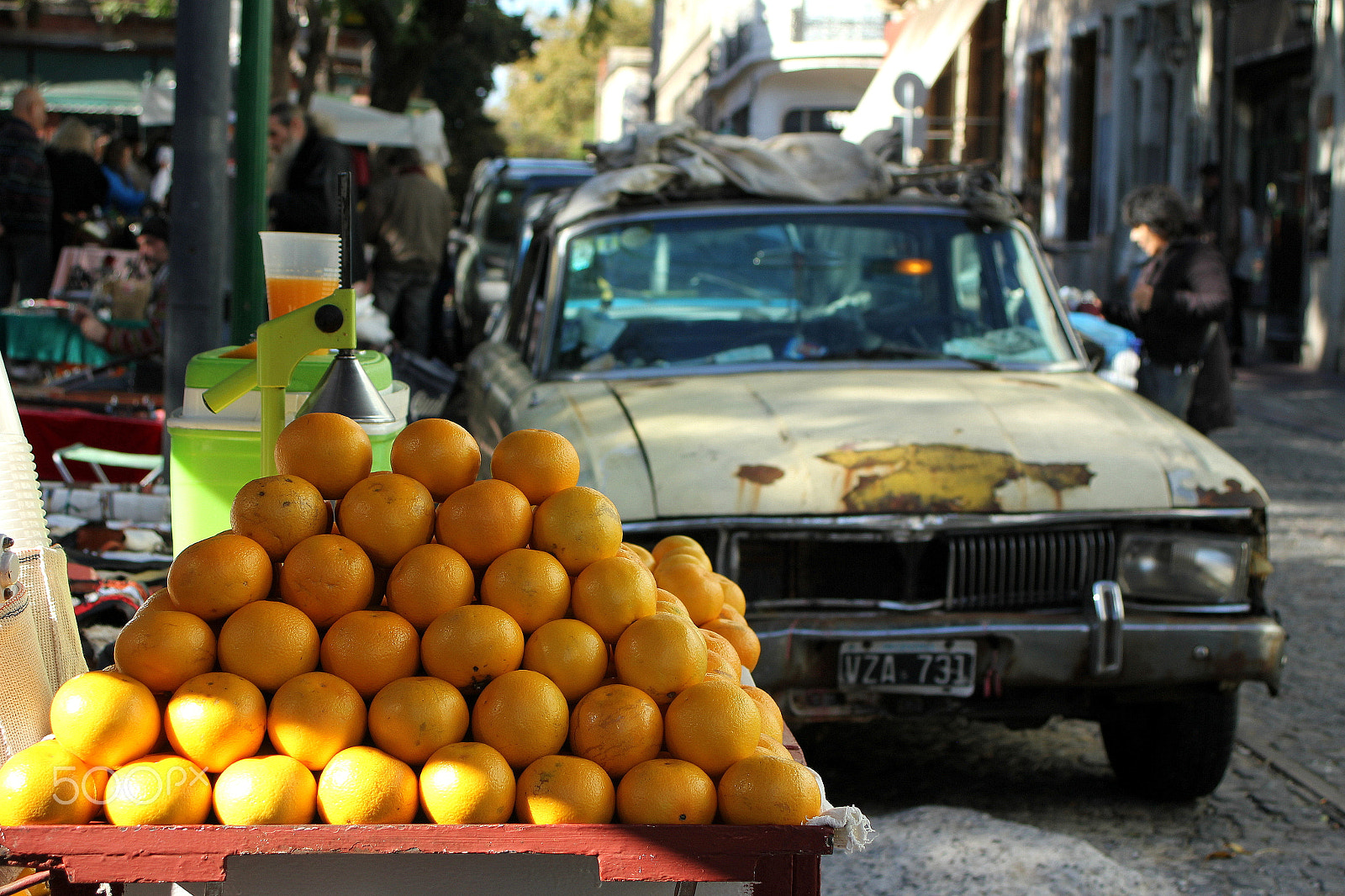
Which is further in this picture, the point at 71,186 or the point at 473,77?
the point at 473,77

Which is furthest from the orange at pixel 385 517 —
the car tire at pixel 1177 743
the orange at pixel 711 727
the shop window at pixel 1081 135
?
the shop window at pixel 1081 135

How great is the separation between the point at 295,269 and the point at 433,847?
4.36ft

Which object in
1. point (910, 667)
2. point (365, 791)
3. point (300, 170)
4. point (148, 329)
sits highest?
point (300, 170)

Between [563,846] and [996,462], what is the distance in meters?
2.29

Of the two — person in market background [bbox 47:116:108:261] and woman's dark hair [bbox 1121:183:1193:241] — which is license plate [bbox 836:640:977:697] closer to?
woman's dark hair [bbox 1121:183:1193:241]

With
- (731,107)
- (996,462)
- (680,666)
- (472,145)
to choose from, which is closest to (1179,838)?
(996,462)

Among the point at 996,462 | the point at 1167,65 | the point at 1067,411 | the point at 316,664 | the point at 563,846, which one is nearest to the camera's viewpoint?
the point at 563,846

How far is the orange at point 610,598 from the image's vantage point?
2.06 meters

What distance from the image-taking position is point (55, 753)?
1772 mm

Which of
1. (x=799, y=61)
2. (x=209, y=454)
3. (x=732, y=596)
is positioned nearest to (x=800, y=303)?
(x=732, y=596)

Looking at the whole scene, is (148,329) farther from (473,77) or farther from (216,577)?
(473,77)

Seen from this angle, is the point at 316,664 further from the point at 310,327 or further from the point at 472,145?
the point at 472,145

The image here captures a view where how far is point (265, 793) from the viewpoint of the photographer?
1729mm

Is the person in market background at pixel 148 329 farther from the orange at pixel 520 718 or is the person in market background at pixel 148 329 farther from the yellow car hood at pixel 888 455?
the orange at pixel 520 718
